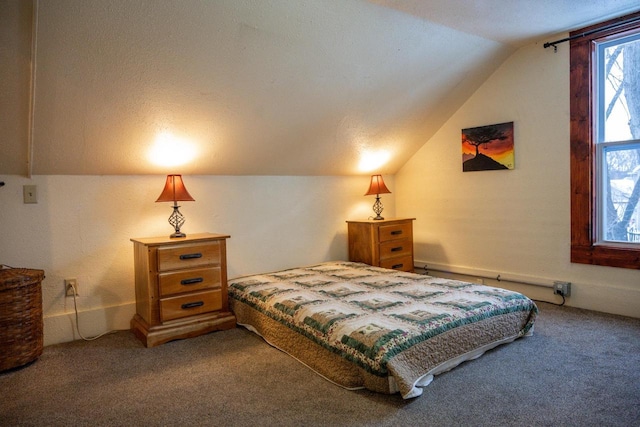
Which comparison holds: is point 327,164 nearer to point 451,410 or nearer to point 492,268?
point 492,268

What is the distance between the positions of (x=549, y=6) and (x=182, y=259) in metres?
2.86

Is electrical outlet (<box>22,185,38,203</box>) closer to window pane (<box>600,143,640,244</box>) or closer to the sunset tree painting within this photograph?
the sunset tree painting

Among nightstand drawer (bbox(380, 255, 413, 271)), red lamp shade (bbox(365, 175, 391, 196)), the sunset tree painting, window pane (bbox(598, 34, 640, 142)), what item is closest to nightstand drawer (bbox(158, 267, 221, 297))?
nightstand drawer (bbox(380, 255, 413, 271))

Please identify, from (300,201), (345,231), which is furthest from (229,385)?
(345,231)

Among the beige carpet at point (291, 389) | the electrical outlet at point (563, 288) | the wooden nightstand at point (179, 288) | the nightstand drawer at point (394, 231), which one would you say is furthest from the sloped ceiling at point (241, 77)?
the electrical outlet at point (563, 288)

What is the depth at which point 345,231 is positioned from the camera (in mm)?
4273

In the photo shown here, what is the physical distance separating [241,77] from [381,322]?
5.56ft

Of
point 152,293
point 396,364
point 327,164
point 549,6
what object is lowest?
point 396,364

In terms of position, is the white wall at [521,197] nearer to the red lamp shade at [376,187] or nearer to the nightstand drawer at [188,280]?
the red lamp shade at [376,187]

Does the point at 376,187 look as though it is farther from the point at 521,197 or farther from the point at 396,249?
the point at 521,197

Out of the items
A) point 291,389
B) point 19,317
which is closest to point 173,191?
point 19,317

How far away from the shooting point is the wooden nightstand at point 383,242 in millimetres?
3871

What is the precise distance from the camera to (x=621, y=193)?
3096 millimetres

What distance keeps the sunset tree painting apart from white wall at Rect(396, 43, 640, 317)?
6 centimetres
